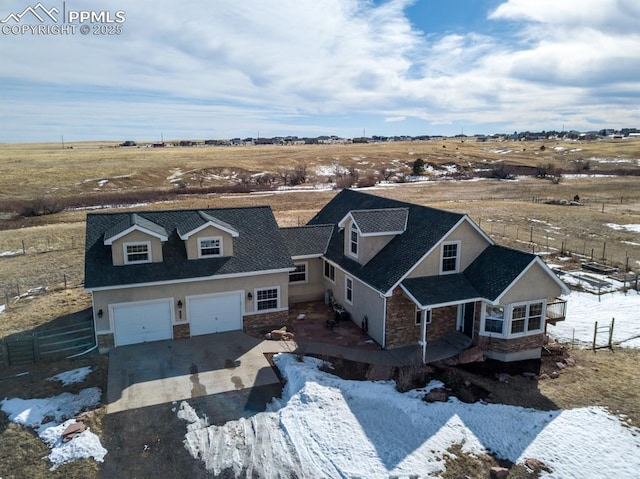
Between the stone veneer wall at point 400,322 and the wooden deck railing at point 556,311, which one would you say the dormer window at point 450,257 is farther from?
the wooden deck railing at point 556,311

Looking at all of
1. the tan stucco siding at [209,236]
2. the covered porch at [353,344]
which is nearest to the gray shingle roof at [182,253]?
the tan stucco siding at [209,236]

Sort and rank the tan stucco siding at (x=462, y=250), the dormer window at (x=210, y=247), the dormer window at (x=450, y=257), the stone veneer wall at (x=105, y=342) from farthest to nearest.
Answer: the dormer window at (x=210, y=247), the dormer window at (x=450, y=257), the tan stucco siding at (x=462, y=250), the stone veneer wall at (x=105, y=342)

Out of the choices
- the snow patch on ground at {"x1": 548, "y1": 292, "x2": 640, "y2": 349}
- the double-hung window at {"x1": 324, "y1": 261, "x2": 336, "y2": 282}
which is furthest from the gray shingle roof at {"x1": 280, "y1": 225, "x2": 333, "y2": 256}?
the snow patch on ground at {"x1": 548, "y1": 292, "x2": 640, "y2": 349}

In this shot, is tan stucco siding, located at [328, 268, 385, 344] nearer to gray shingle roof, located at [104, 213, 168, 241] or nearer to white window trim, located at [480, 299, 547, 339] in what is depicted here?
white window trim, located at [480, 299, 547, 339]

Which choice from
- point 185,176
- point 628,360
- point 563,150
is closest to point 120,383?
point 628,360

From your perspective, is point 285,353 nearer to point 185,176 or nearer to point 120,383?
point 120,383

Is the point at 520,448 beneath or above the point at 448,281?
beneath
